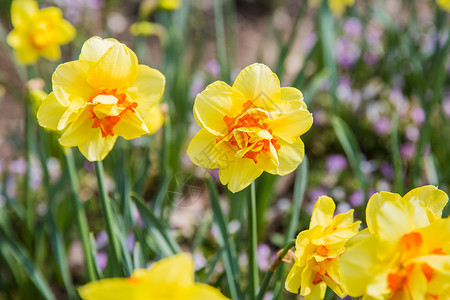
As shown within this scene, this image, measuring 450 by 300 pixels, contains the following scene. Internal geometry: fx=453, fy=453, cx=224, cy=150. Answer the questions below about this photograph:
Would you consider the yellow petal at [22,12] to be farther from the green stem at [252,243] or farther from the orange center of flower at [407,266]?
the orange center of flower at [407,266]

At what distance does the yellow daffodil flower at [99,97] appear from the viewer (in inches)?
36.3

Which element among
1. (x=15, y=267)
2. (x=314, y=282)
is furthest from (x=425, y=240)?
(x=15, y=267)

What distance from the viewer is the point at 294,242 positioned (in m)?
0.91

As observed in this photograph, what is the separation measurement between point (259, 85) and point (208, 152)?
17 centimetres

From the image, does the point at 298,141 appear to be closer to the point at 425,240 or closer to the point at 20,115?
the point at 425,240

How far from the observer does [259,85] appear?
902 millimetres

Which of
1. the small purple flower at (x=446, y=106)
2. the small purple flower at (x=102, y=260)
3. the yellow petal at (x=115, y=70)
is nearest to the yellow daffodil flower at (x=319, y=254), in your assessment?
the yellow petal at (x=115, y=70)

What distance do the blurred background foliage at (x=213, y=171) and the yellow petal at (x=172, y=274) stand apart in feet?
2.29

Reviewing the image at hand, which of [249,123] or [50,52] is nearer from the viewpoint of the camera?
[249,123]

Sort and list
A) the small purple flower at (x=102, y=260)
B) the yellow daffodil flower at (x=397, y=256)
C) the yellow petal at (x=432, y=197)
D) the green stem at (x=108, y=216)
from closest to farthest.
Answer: the yellow daffodil flower at (x=397, y=256) → the yellow petal at (x=432, y=197) → the green stem at (x=108, y=216) → the small purple flower at (x=102, y=260)

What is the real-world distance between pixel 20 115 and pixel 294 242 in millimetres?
2811

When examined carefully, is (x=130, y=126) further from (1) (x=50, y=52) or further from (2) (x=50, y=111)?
(1) (x=50, y=52)

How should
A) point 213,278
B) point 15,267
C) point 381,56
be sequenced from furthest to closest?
point 381,56 < point 213,278 < point 15,267

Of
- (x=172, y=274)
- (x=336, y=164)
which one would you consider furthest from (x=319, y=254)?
(x=336, y=164)
